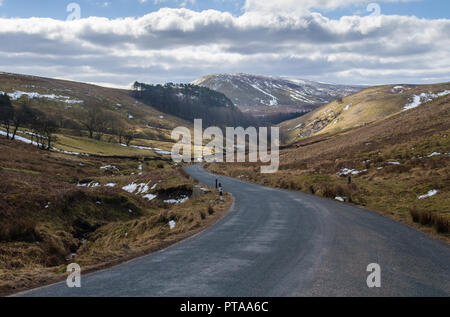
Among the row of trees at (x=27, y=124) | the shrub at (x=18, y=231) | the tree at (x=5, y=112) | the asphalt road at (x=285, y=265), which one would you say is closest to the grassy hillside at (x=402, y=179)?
the asphalt road at (x=285, y=265)

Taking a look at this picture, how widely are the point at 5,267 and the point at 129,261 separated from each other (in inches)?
181

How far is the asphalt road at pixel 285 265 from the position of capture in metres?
6.66

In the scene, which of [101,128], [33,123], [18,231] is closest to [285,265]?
[18,231]

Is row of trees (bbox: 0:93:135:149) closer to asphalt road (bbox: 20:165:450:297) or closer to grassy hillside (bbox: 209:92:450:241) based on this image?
grassy hillside (bbox: 209:92:450:241)

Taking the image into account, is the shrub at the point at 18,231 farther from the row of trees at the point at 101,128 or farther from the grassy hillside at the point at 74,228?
the row of trees at the point at 101,128

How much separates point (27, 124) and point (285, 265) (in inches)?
4646

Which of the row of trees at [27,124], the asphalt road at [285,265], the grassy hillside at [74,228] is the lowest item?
the grassy hillside at [74,228]

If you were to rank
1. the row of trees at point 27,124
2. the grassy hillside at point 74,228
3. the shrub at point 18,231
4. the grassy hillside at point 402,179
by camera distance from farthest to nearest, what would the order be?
the row of trees at point 27,124 → the grassy hillside at point 402,179 → the shrub at point 18,231 → the grassy hillside at point 74,228

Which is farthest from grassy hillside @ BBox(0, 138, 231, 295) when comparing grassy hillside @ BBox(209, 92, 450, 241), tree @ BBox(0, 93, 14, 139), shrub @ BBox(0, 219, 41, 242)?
tree @ BBox(0, 93, 14, 139)

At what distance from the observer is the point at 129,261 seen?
367 inches

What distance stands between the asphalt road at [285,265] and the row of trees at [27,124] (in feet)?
259
